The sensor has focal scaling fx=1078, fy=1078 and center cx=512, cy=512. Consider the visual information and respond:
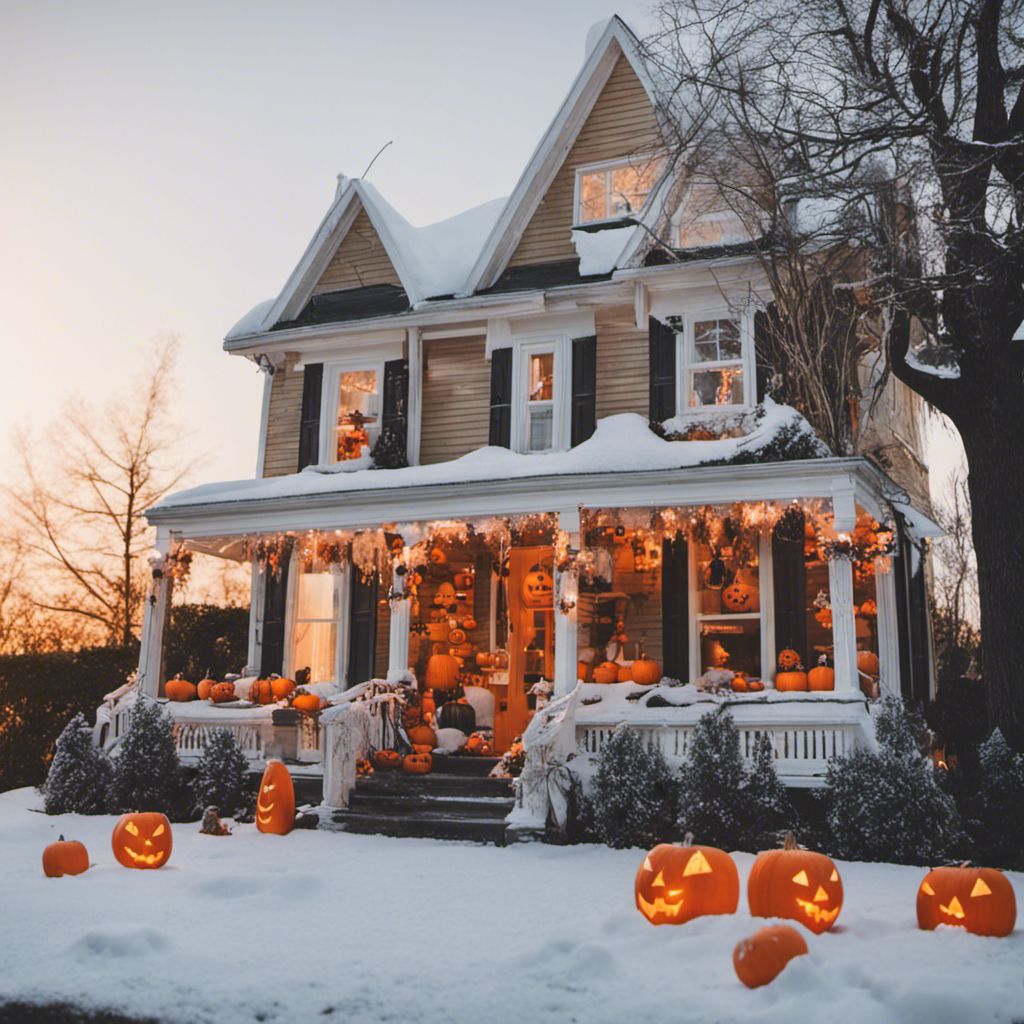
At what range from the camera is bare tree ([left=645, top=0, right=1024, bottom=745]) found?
1095 cm

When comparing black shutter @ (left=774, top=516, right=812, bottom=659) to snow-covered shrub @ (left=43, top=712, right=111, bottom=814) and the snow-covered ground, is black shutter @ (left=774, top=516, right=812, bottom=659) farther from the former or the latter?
snow-covered shrub @ (left=43, top=712, right=111, bottom=814)

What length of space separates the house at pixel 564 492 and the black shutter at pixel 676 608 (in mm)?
30

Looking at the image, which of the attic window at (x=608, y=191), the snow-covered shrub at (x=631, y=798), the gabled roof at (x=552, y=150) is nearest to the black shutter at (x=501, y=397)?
the gabled roof at (x=552, y=150)

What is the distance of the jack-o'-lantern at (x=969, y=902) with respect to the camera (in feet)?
21.1

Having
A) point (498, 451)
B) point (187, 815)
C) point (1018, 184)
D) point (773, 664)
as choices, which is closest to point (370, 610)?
point (498, 451)

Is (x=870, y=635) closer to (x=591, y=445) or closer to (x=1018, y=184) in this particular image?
(x=591, y=445)

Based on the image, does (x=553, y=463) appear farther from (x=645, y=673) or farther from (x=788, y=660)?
(x=788, y=660)

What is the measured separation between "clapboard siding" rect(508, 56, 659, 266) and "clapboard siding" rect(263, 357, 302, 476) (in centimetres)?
404

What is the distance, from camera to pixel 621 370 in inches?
593

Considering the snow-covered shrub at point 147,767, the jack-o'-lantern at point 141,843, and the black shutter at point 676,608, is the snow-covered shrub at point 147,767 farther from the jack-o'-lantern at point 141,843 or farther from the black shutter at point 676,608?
the black shutter at point 676,608

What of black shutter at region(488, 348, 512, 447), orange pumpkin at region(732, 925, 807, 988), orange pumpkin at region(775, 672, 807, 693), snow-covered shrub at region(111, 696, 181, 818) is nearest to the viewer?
orange pumpkin at region(732, 925, 807, 988)

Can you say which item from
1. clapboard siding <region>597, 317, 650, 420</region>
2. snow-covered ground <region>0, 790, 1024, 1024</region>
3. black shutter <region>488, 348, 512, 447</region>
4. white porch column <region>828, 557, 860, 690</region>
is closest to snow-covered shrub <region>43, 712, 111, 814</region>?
snow-covered ground <region>0, 790, 1024, 1024</region>

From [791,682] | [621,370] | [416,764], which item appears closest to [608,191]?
[621,370]

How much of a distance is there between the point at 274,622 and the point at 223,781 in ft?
13.7
